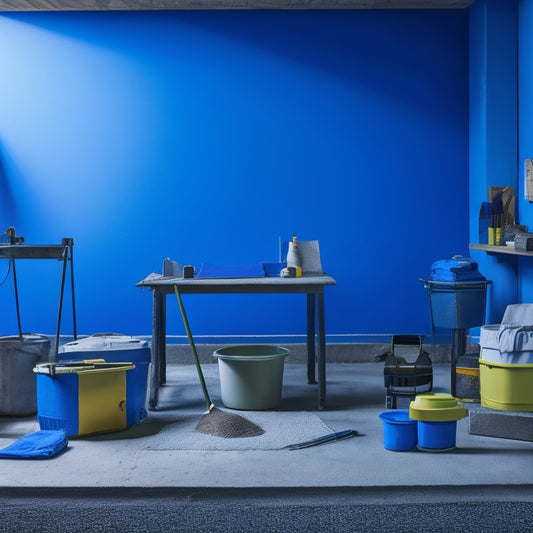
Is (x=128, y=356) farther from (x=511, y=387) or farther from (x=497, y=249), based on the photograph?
(x=497, y=249)

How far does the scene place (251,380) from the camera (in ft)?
15.0

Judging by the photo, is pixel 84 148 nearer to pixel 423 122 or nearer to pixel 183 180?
pixel 183 180

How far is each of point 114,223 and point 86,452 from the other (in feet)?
9.15

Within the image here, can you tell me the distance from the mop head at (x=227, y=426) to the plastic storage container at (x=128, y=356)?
0.38 m

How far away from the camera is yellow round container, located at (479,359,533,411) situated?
396 centimetres

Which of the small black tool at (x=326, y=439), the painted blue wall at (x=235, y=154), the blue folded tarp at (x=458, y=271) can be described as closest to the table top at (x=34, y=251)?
the painted blue wall at (x=235, y=154)

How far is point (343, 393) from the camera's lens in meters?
5.12

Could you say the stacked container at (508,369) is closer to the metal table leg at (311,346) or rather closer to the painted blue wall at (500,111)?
the metal table leg at (311,346)

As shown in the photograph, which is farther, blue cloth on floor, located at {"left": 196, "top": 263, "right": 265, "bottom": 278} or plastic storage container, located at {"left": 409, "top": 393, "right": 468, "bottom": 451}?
blue cloth on floor, located at {"left": 196, "top": 263, "right": 265, "bottom": 278}

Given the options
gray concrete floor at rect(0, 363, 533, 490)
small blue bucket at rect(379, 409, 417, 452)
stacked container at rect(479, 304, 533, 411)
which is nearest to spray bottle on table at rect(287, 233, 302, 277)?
gray concrete floor at rect(0, 363, 533, 490)

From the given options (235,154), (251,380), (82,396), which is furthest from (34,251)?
(235,154)

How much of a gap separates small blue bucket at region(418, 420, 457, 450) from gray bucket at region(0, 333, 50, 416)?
89.0 inches

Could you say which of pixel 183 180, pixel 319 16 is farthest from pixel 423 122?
pixel 183 180

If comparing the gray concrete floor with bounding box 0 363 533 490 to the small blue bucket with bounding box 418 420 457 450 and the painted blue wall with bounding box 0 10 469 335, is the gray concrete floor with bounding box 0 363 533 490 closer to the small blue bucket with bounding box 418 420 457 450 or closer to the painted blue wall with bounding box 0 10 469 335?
the small blue bucket with bounding box 418 420 457 450
